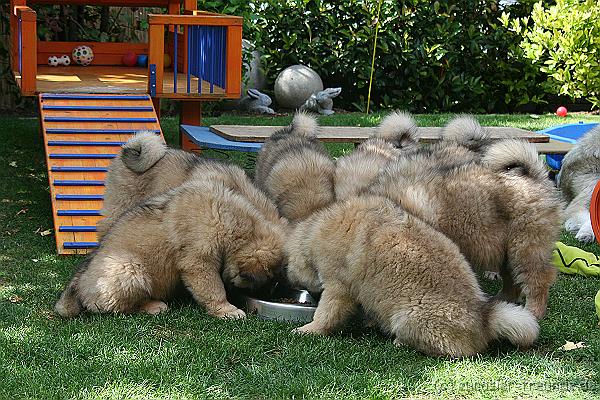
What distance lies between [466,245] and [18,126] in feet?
31.3

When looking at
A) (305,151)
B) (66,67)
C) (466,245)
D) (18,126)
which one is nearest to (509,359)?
(466,245)

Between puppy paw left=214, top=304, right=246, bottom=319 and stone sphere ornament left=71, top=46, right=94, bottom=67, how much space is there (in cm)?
811

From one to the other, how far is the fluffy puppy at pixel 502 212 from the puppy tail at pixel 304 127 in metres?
2.54

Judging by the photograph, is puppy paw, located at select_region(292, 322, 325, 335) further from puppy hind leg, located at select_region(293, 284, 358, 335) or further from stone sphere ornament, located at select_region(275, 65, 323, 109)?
stone sphere ornament, located at select_region(275, 65, 323, 109)

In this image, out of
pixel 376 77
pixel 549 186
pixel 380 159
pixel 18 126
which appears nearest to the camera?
pixel 549 186

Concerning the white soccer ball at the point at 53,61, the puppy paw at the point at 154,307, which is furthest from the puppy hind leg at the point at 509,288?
the white soccer ball at the point at 53,61

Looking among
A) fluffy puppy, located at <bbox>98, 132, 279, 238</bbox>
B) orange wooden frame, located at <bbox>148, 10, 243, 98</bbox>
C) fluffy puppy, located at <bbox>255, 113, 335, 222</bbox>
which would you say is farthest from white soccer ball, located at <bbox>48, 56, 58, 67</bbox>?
fluffy puppy, located at <bbox>98, 132, 279, 238</bbox>

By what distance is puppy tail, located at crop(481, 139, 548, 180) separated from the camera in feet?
16.7

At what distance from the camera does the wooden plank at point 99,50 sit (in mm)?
Answer: 12445

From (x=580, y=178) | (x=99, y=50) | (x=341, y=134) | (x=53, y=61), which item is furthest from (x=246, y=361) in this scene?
(x=99, y=50)

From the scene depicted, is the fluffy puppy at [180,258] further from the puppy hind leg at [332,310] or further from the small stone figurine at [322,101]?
the small stone figurine at [322,101]

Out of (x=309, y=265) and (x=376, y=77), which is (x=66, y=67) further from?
(x=309, y=265)

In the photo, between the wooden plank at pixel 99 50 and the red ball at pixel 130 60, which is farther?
the red ball at pixel 130 60

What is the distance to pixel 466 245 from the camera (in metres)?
5.05
